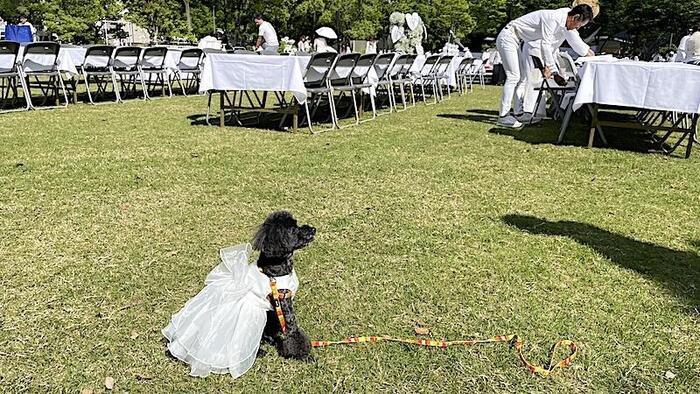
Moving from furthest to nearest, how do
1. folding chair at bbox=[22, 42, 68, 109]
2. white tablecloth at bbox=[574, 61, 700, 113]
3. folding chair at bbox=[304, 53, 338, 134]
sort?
folding chair at bbox=[22, 42, 68, 109], folding chair at bbox=[304, 53, 338, 134], white tablecloth at bbox=[574, 61, 700, 113]

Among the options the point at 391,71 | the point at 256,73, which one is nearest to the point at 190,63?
the point at 391,71

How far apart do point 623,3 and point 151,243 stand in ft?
87.0

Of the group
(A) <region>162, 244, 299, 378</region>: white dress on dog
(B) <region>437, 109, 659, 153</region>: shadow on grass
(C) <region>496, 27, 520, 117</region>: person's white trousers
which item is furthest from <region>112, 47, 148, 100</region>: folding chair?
(A) <region>162, 244, 299, 378</region>: white dress on dog

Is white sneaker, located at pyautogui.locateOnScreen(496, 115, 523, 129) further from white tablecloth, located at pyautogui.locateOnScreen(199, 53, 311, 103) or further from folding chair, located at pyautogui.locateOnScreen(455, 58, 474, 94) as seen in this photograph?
folding chair, located at pyautogui.locateOnScreen(455, 58, 474, 94)

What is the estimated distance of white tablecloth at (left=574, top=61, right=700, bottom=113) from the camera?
15.3 ft

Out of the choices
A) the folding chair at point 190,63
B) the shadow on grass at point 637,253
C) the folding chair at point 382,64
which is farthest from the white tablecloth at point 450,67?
the shadow on grass at point 637,253

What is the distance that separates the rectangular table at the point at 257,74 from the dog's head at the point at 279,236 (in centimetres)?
399

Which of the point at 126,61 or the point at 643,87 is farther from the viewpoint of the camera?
the point at 126,61

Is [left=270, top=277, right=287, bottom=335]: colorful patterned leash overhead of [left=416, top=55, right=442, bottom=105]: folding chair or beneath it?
beneath

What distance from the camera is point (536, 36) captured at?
6.57m

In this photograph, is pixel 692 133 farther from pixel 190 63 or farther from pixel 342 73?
pixel 190 63

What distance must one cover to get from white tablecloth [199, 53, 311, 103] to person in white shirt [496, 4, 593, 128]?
2476mm

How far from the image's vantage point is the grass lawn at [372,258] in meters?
1.88

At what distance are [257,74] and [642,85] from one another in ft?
11.5
